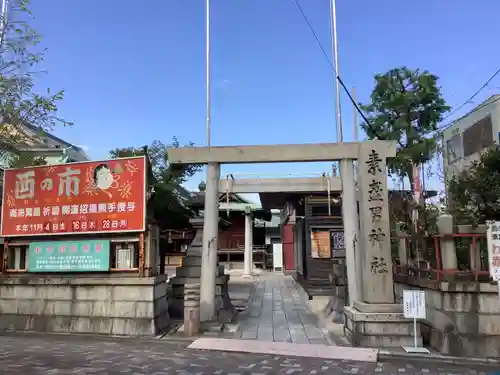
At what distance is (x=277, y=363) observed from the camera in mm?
7918

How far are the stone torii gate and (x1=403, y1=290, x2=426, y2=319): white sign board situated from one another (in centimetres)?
42

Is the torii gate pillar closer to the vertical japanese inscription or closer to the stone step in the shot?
the stone step

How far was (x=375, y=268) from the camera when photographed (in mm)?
9883

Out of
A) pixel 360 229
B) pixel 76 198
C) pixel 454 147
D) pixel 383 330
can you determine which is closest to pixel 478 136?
pixel 454 147

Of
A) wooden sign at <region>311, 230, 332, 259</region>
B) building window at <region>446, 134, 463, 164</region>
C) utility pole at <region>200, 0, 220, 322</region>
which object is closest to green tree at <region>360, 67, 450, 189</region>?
wooden sign at <region>311, 230, 332, 259</region>

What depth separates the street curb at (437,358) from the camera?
322 inches

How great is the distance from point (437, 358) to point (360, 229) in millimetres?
3286

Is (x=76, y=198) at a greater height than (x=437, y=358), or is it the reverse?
(x=76, y=198)

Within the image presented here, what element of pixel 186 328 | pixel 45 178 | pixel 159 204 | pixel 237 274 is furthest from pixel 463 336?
pixel 237 274

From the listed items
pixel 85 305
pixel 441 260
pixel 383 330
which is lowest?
pixel 383 330

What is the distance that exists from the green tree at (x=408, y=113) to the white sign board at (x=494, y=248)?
7.68 metres

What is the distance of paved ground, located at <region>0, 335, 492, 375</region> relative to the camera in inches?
279

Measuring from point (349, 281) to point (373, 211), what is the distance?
217cm

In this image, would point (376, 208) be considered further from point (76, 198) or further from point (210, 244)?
point (76, 198)
